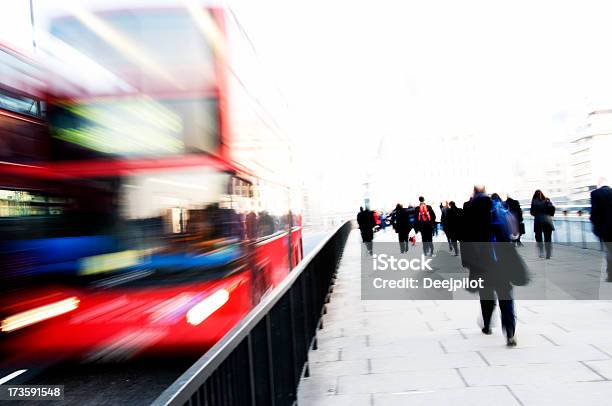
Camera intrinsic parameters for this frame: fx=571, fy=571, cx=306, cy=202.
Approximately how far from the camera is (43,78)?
514cm

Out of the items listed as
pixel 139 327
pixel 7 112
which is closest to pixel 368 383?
pixel 139 327

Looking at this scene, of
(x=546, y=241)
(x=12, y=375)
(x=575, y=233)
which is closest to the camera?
(x=12, y=375)

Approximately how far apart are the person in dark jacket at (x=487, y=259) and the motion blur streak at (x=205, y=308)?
2.35 metres

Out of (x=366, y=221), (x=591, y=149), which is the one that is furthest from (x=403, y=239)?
(x=591, y=149)

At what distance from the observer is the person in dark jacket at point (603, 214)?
7566mm

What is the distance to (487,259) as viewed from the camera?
5.10 meters

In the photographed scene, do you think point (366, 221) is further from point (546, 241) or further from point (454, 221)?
point (546, 241)

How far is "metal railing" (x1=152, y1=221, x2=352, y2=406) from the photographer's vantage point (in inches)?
63.3

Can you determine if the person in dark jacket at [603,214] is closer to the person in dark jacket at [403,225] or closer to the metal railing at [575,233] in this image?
the metal railing at [575,233]

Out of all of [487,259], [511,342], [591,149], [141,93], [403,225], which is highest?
[591,149]

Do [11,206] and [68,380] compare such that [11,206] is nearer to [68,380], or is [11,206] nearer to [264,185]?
[68,380]

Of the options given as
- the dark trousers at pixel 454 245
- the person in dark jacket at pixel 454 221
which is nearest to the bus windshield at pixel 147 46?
the person in dark jacket at pixel 454 221

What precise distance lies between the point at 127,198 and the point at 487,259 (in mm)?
3178

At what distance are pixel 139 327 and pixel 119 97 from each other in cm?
195
